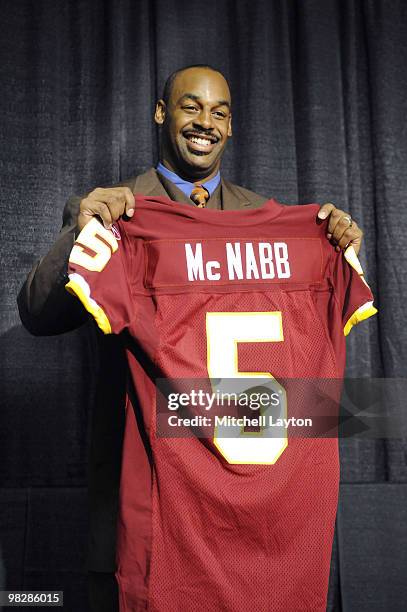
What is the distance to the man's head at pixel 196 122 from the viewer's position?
1.67 m

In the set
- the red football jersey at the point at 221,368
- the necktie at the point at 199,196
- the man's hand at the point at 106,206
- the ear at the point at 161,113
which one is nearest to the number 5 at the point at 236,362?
the red football jersey at the point at 221,368

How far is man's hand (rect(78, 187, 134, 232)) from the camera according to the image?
1.33 meters

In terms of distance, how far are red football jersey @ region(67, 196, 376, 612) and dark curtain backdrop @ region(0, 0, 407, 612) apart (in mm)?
760

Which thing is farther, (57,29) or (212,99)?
(57,29)

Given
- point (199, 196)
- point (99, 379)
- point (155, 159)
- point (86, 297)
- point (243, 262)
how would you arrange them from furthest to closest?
point (155, 159), point (199, 196), point (99, 379), point (243, 262), point (86, 297)

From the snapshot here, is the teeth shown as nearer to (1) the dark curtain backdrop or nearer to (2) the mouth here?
(2) the mouth

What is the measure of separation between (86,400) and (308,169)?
0.92m

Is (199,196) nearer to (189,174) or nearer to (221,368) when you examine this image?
(189,174)

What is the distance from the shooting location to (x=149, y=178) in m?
1.65

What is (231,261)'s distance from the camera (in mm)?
1407

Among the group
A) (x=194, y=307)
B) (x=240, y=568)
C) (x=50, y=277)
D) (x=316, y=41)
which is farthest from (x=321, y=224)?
(x=316, y=41)

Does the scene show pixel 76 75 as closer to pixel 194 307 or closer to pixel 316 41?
pixel 316 41

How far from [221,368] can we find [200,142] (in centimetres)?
56

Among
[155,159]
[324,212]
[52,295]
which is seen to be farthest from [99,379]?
[155,159]
